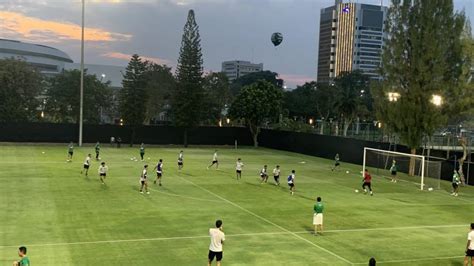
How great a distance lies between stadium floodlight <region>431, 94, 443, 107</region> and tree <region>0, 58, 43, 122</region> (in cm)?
5752

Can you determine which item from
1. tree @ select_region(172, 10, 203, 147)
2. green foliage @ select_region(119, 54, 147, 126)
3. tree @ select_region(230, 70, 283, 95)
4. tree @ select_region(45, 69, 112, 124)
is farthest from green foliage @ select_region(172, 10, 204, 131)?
tree @ select_region(230, 70, 283, 95)

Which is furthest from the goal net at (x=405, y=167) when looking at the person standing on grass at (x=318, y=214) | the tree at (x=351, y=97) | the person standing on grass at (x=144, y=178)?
the person standing on grass at (x=144, y=178)

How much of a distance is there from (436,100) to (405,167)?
7.77m

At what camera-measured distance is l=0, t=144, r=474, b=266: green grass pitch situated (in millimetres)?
18953

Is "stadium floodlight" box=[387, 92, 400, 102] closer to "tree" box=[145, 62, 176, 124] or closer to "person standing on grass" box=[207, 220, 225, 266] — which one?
"person standing on grass" box=[207, 220, 225, 266]

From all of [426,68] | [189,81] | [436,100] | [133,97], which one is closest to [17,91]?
[133,97]

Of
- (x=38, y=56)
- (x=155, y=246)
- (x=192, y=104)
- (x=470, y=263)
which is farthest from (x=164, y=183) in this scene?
(x=38, y=56)

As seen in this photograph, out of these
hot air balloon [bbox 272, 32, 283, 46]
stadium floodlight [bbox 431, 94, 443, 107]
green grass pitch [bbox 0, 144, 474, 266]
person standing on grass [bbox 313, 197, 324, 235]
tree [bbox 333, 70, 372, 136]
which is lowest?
green grass pitch [bbox 0, 144, 474, 266]

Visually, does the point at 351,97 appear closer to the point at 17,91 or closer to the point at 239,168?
the point at 239,168

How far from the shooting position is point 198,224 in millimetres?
23656

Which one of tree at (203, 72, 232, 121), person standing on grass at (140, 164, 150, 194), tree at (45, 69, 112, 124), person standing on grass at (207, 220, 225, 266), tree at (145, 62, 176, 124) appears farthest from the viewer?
tree at (203, 72, 232, 121)

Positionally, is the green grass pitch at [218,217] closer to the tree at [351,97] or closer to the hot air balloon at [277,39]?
the tree at [351,97]

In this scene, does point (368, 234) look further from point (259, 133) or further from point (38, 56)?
point (38, 56)

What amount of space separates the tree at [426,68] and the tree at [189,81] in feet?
115
